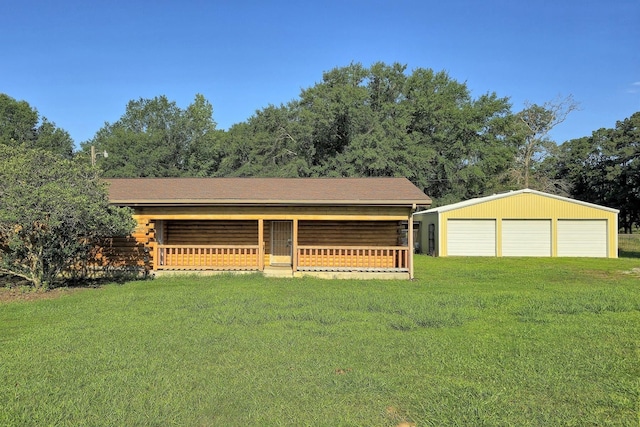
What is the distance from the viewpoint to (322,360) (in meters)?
4.80

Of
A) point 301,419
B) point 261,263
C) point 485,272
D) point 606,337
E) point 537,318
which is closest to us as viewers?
point 301,419

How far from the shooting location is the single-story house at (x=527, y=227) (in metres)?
20.9

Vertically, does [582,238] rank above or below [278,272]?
above

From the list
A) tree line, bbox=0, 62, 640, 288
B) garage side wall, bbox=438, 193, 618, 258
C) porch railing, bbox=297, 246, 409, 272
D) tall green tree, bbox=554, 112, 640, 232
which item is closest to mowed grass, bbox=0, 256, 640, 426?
porch railing, bbox=297, 246, 409, 272

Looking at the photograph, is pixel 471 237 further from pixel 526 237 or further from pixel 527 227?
pixel 527 227

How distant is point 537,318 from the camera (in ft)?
22.5

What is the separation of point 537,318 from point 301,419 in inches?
195

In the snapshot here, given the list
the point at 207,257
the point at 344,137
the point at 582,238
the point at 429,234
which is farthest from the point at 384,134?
the point at 207,257

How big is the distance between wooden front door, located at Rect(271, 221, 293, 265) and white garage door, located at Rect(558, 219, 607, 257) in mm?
13837

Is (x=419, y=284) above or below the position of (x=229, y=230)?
below

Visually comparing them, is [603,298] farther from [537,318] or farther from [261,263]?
[261,263]

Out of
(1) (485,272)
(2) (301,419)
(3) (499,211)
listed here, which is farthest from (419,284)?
(3) (499,211)

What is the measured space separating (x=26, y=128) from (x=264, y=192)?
107ft

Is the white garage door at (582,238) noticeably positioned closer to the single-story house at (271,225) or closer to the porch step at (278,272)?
the single-story house at (271,225)
